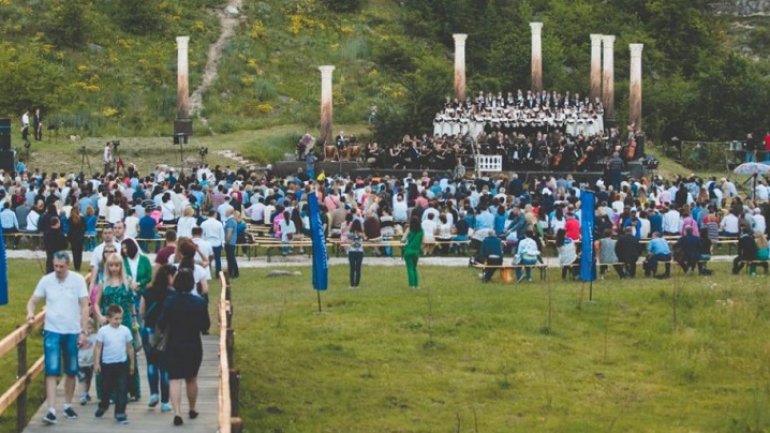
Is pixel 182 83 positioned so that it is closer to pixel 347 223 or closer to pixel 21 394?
pixel 347 223

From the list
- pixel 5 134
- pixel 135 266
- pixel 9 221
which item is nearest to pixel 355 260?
pixel 9 221

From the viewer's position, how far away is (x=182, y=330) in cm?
1856

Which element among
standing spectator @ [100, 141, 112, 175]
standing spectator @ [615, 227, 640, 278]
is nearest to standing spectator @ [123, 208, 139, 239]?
standing spectator @ [615, 227, 640, 278]

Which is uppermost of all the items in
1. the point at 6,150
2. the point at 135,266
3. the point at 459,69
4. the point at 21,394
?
the point at 459,69

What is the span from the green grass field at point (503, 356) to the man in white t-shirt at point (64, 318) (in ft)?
12.6

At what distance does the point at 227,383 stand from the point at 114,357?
2.22m

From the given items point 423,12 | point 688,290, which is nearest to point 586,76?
point 423,12

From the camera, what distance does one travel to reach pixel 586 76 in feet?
232

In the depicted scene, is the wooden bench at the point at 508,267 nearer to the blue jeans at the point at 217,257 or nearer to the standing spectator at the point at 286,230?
the blue jeans at the point at 217,257

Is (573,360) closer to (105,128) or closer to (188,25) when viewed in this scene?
(105,128)

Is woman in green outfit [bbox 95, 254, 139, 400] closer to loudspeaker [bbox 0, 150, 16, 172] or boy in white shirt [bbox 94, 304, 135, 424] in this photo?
boy in white shirt [bbox 94, 304, 135, 424]

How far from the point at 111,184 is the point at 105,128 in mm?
22438

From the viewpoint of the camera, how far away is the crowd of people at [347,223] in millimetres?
20500

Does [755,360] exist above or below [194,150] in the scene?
below
